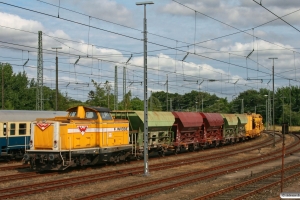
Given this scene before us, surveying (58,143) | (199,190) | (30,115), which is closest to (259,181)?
(199,190)

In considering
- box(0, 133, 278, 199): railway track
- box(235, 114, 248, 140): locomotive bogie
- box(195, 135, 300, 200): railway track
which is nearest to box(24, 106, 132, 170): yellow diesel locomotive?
box(0, 133, 278, 199): railway track

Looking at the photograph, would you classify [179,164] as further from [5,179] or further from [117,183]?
[5,179]

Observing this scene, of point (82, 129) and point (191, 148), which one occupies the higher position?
point (82, 129)

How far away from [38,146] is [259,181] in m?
11.7

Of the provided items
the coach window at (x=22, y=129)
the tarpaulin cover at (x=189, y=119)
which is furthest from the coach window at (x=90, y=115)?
the tarpaulin cover at (x=189, y=119)

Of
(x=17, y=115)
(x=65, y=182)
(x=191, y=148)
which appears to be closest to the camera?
(x=65, y=182)

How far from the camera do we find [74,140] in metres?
24.1

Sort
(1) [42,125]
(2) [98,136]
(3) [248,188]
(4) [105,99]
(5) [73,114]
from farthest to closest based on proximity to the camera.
Answer: (4) [105,99], (5) [73,114], (2) [98,136], (1) [42,125], (3) [248,188]

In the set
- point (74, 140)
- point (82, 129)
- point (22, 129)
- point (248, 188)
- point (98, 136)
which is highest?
point (82, 129)

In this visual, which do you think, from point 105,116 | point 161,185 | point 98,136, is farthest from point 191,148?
point 161,185

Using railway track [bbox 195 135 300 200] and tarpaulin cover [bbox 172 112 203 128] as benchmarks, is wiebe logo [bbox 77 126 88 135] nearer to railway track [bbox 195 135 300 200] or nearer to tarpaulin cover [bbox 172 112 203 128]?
railway track [bbox 195 135 300 200]

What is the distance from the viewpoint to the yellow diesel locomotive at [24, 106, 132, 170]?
930 inches

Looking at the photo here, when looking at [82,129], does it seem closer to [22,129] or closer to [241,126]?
[22,129]

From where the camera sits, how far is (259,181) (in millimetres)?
21500
